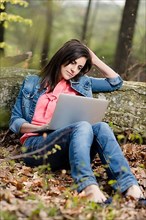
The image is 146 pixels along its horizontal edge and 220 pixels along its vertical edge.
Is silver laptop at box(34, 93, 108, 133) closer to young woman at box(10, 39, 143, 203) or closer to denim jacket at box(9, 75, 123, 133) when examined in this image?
young woman at box(10, 39, 143, 203)

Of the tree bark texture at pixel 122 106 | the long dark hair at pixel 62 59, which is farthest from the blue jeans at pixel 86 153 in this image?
the tree bark texture at pixel 122 106


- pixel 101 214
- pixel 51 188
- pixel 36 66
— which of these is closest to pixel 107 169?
pixel 51 188

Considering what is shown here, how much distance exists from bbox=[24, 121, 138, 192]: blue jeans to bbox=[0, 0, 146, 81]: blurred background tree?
353 cm

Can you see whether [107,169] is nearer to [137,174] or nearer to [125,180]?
[125,180]

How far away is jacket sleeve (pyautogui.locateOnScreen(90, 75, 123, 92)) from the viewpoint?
17.9ft

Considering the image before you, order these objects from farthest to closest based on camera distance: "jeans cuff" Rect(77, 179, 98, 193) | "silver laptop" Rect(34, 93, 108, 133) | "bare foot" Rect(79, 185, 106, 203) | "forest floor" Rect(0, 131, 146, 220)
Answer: "silver laptop" Rect(34, 93, 108, 133)
"jeans cuff" Rect(77, 179, 98, 193)
"bare foot" Rect(79, 185, 106, 203)
"forest floor" Rect(0, 131, 146, 220)

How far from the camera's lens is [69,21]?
61.8 feet

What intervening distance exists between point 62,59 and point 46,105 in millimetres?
494

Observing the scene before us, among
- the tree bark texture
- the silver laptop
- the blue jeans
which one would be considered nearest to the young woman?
the blue jeans

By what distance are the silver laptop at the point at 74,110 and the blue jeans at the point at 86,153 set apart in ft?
0.34

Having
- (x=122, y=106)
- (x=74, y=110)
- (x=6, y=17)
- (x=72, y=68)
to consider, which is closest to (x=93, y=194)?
(x=74, y=110)

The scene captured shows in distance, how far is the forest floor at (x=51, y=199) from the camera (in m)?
3.20

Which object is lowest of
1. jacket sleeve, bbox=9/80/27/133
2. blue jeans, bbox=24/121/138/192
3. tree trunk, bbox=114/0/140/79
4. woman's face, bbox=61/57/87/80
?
tree trunk, bbox=114/0/140/79

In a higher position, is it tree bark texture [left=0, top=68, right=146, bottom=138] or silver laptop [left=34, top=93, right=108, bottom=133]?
silver laptop [left=34, top=93, right=108, bottom=133]
